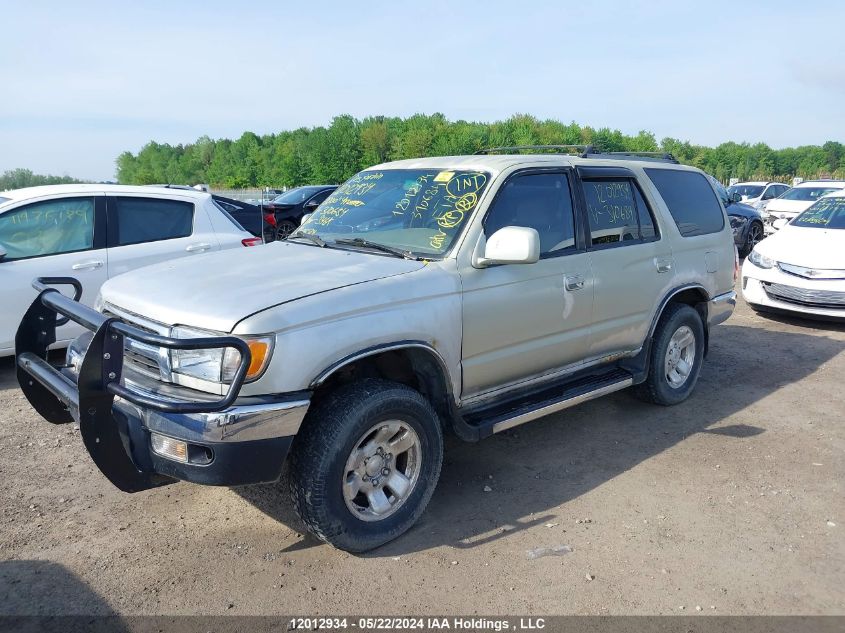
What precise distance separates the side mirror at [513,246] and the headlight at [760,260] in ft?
20.2

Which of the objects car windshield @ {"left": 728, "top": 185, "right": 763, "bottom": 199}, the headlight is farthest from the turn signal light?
car windshield @ {"left": 728, "top": 185, "right": 763, "bottom": 199}

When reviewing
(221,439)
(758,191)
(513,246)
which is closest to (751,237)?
(758,191)

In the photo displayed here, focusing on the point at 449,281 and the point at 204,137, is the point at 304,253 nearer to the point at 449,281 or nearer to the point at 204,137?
the point at 449,281

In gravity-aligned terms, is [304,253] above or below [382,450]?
above

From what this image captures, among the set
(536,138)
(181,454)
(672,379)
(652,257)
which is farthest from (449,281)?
(536,138)

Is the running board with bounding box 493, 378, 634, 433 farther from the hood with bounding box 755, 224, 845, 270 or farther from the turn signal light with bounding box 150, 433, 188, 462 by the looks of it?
the hood with bounding box 755, 224, 845, 270

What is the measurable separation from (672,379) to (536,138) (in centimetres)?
10432

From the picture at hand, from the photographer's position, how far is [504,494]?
12.9ft

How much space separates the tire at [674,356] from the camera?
16.8ft

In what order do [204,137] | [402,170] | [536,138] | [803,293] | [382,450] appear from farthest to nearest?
1. [204,137]
2. [536,138]
3. [803,293]
4. [402,170]
5. [382,450]

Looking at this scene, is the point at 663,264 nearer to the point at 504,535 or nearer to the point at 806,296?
the point at 504,535

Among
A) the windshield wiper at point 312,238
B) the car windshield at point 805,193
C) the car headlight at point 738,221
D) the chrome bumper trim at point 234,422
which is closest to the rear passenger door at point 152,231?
the windshield wiper at point 312,238

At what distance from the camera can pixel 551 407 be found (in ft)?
13.3

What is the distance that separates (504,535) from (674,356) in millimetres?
2637
